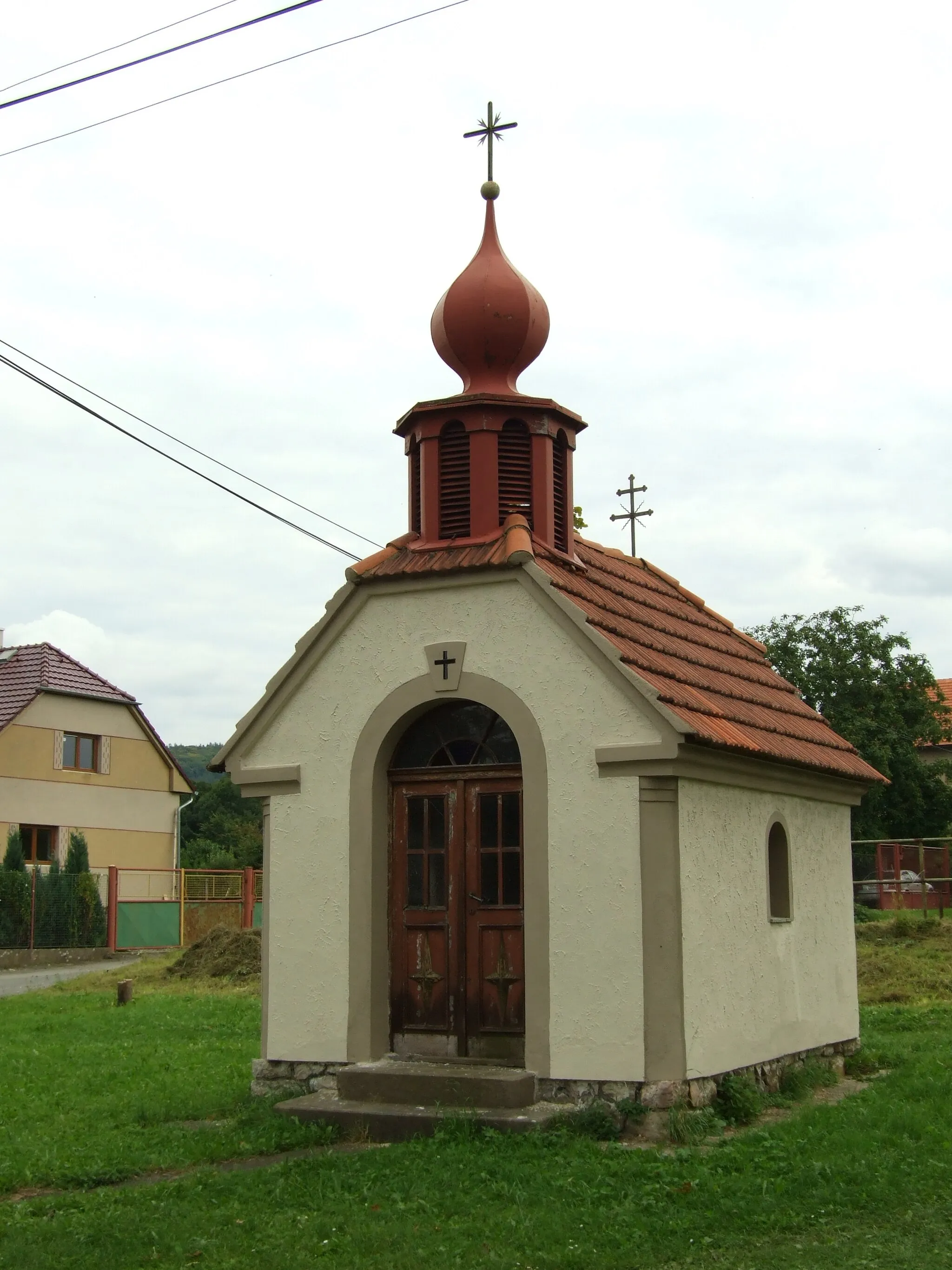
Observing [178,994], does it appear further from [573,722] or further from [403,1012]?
[573,722]

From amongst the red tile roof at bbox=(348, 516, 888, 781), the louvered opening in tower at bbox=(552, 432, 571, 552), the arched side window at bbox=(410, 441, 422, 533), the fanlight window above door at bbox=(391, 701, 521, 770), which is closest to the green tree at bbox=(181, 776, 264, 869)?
the red tile roof at bbox=(348, 516, 888, 781)

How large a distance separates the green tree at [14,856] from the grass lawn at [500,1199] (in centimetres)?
2244

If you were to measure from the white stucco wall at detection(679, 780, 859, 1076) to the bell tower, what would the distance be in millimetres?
2790

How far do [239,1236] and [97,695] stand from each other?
30.7 metres

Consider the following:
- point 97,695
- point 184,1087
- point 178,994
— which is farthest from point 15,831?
point 184,1087

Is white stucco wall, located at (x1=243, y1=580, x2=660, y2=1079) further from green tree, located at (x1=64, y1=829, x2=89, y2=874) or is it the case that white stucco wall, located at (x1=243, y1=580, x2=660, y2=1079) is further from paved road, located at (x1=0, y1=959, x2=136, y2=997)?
green tree, located at (x1=64, y1=829, x2=89, y2=874)

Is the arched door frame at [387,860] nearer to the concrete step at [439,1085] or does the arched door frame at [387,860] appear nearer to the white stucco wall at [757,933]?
the concrete step at [439,1085]

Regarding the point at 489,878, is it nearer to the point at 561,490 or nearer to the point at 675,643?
the point at 675,643

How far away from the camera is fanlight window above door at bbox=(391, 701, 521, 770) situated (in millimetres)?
10977

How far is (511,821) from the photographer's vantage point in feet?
35.5

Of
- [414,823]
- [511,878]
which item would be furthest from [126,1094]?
[511,878]

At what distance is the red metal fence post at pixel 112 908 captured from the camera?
3219cm

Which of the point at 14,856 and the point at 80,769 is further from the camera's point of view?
the point at 80,769

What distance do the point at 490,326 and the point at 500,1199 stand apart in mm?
7112
